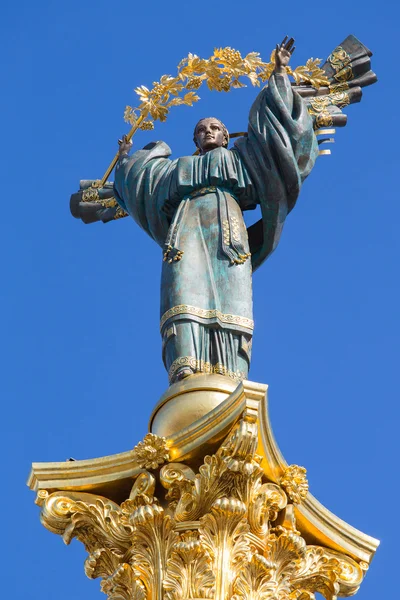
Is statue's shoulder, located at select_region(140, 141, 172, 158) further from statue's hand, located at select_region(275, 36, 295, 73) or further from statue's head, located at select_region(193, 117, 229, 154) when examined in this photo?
statue's hand, located at select_region(275, 36, 295, 73)

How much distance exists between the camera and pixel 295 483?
1542 centimetres

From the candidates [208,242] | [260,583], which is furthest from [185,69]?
Answer: [260,583]

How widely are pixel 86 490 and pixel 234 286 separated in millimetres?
3134

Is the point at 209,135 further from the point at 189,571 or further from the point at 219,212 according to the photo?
the point at 189,571

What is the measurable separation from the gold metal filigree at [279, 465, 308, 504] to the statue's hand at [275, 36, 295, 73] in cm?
562

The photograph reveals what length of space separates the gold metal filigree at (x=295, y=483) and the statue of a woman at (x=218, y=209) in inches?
60.9

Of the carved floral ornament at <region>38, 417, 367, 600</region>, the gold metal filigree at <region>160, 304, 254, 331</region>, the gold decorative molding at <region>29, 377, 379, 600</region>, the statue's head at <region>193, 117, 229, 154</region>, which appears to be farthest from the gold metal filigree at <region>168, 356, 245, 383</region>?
the statue's head at <region>193, 117, 229, 154</region>

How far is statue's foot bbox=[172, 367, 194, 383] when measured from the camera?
16406 millimetres

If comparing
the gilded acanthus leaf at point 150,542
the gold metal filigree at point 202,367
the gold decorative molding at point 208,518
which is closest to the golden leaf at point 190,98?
the gold metal filigree at point 202,367

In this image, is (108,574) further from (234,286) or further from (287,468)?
(234,286)

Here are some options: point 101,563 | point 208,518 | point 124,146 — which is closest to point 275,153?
point 124,146

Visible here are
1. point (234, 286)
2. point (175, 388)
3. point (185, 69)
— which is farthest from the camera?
point (185, 69)

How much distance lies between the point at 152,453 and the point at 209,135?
17.9 ft

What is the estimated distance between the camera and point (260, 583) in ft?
48.2
